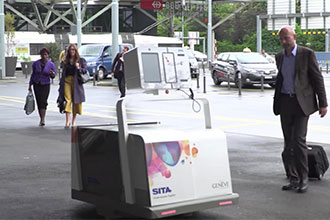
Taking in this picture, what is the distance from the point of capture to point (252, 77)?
29688 mm

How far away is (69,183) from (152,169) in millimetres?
2542

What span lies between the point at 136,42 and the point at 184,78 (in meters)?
50.5

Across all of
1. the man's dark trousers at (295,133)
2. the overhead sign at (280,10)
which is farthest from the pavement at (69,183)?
the overhead sign at (280,10)

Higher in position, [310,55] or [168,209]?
[310,55]

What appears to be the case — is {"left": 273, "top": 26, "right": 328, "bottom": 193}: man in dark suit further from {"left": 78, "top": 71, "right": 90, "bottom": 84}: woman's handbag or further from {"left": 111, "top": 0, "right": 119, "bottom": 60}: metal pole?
{"left": 111, "top": 0, "right": 119, "bottom": 60}: metal pole

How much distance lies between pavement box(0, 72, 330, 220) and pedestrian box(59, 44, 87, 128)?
0.96 meters

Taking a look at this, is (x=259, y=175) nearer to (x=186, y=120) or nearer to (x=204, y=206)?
(x=204, y=206)

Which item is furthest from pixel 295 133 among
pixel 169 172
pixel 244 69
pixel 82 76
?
pixel 244 69

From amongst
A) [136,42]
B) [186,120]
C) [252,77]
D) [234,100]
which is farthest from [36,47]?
[186,120]

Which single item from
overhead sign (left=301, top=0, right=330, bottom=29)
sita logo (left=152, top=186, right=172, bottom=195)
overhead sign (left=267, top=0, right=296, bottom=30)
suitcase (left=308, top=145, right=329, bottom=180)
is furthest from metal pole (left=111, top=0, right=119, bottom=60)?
sita logo (left=152, top=186, right=172, bottom=195)

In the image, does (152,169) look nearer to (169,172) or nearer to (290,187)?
(169,172)

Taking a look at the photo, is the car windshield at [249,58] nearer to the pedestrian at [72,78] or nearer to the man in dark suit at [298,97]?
the pedestrian at [72,78]

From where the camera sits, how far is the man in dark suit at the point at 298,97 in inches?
314

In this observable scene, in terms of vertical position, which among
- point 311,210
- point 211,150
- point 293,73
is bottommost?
point 311,210
